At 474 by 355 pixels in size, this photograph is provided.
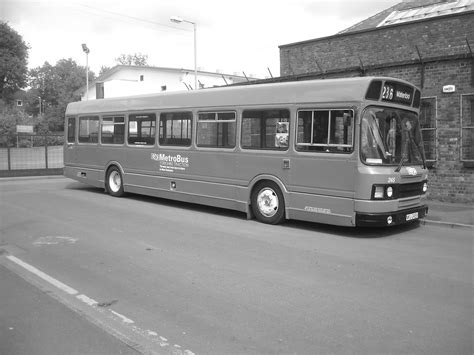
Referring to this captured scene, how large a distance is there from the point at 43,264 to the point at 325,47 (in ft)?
42.6

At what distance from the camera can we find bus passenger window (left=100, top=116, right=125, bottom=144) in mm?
13539

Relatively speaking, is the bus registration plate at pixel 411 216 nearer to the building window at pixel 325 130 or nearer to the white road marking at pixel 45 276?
the building window at pixel 325 130

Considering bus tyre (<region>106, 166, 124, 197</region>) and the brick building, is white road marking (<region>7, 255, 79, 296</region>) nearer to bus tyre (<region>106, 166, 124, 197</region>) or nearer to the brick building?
bus tyre (<region>106, 166, 124, 197</region>)

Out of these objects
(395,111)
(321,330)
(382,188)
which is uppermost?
(395,111)

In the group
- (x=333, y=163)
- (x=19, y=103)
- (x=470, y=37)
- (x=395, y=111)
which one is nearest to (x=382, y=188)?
(x=333, y=163)

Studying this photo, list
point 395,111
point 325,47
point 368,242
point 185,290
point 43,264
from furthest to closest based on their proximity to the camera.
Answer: point 325,47
point 395,111
point 368,242
point 43,264
point 185,290

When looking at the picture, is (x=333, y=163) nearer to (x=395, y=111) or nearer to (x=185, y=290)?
(x=395, y=111)

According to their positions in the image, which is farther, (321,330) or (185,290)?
(185,290)

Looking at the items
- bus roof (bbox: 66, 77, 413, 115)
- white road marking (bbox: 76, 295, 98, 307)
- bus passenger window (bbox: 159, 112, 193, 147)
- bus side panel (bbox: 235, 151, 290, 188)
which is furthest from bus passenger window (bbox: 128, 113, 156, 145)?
white road marking (bbox: 76, 295, 98, 307)

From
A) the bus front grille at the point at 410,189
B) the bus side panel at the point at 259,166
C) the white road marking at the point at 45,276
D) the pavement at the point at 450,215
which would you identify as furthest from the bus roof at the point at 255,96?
the white road marking at the point at 45,276

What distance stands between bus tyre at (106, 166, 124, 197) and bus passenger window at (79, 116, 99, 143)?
46.6 inches

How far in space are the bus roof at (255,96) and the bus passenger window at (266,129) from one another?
229 millimetres

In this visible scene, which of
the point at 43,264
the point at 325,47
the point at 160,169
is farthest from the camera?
the point at 325,47

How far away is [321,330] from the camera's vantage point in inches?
167
